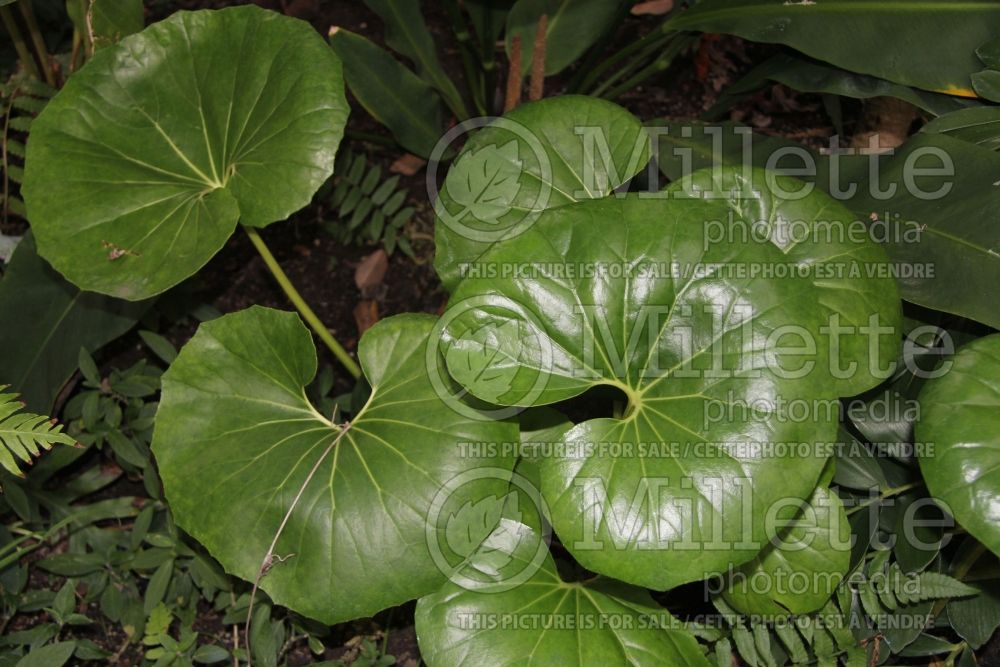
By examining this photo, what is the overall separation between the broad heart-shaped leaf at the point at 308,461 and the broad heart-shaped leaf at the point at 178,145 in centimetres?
27

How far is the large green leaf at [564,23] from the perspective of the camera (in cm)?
259

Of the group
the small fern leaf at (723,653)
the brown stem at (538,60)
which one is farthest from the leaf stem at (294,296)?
the small fern leaf at (723,653)

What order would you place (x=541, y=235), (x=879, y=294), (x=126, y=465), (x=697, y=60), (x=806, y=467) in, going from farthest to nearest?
(x=697, y=60)
(x=126, y=465)
(x=879, y=294)
(x=541, y=235)
(x=806, y=467)

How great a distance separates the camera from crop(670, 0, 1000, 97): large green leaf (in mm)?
2111

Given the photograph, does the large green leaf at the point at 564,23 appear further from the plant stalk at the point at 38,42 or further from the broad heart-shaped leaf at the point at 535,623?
the broad heart-shaped leaf at the point at 535,623

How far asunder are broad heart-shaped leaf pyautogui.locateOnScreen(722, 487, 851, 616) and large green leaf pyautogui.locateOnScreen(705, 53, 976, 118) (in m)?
1.11

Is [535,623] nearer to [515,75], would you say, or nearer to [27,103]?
[515,75]

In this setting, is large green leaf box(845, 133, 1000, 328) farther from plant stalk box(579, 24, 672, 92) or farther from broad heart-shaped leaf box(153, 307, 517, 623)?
broad heart-shaped leaf box(153, 307, 517, 623)

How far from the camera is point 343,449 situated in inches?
67.9

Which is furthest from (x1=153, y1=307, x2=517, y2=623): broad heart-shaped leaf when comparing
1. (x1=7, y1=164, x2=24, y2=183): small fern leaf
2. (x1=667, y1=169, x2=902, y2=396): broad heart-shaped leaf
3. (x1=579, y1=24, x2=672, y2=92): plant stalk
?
(x1=579, y1=24, x2=672, y2=92): plant stalk

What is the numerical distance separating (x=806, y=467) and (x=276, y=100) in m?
1.37

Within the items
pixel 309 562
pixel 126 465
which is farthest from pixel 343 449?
pixel 126 465

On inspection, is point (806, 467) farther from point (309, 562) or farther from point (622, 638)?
point (309, 562)

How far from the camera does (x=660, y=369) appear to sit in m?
1.58
